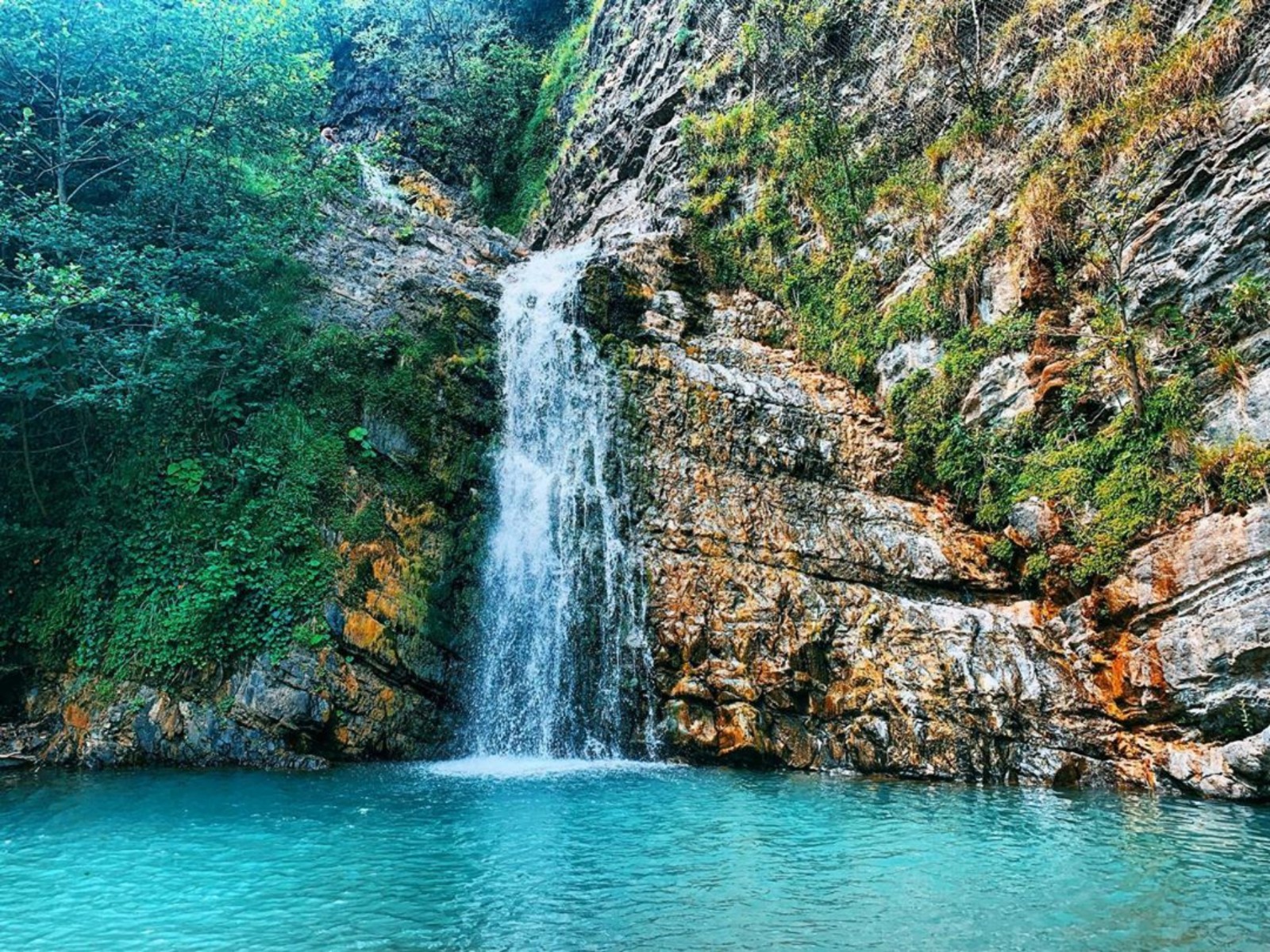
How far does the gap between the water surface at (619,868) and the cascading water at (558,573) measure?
86.1 inches

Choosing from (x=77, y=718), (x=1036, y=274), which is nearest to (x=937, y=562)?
(x=1036, y=274)

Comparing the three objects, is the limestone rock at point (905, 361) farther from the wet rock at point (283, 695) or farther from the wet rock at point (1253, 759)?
the wet rock at point (283, 695)

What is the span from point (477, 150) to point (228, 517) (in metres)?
19.1

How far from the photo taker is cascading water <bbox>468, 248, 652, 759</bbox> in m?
10.9

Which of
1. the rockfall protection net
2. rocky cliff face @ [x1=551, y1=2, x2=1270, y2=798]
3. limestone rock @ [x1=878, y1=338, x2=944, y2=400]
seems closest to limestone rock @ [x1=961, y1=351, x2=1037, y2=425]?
rocky cliff face @ [x1=551, y1=2, x2=1270, y2=798]

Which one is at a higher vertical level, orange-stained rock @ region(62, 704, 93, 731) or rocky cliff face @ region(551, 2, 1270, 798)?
rocky cliff face @ region(551, 2, 1270, 798)

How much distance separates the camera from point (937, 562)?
10.9 meters

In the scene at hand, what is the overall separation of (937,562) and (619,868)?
7139mm

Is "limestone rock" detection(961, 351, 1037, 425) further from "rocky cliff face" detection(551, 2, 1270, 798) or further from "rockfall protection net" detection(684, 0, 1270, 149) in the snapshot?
"rockfall protection net" detection(684, 0, 1270, 149)

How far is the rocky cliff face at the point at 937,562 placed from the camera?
8398 mm

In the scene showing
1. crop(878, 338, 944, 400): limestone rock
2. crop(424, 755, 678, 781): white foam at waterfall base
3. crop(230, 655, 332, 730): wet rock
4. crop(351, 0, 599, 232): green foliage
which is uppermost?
crop(351, 0, 599, 232): green foliage

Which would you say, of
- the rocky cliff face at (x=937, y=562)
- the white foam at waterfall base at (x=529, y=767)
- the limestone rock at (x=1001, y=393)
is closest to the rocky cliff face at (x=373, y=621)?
the white foam at waterfall base at (x=529, y=767)

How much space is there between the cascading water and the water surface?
219cm

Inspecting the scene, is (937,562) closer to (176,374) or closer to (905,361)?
(905,361)
